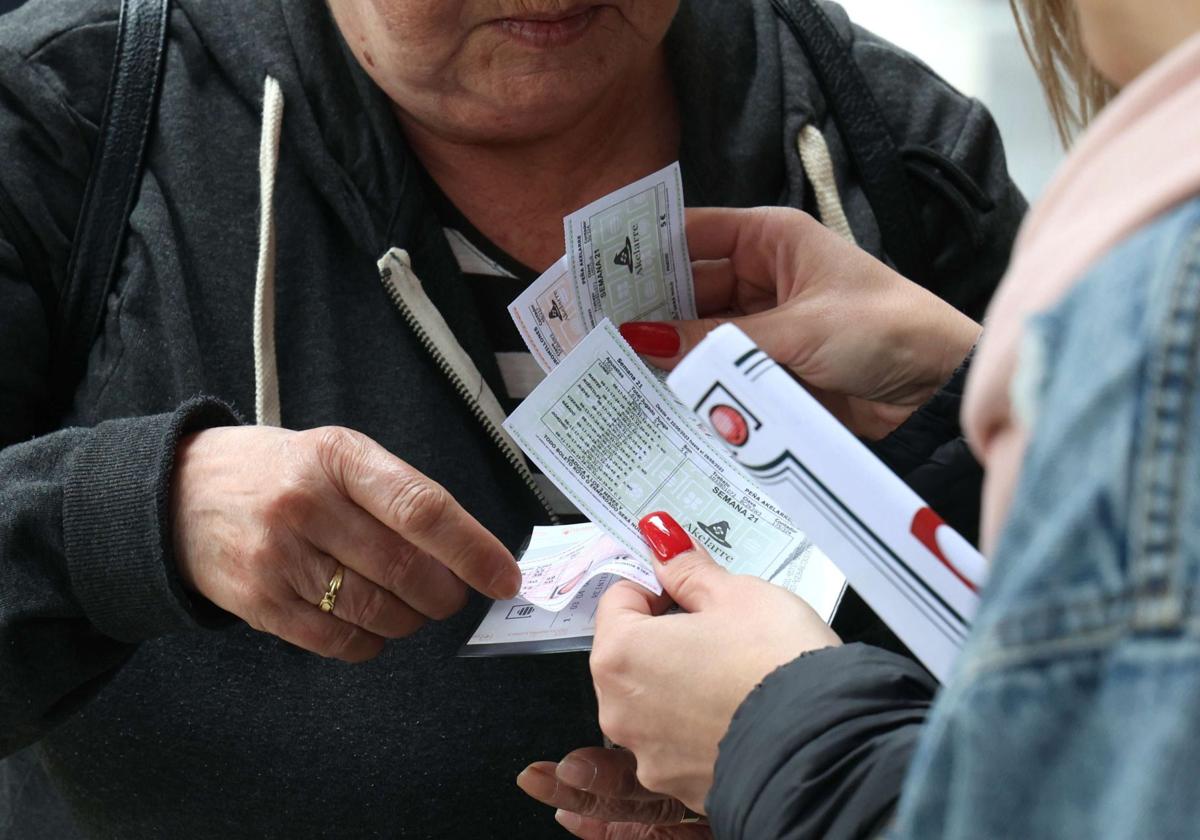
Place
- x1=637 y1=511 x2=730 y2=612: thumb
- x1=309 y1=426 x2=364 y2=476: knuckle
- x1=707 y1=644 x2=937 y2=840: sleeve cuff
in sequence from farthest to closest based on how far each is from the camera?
x1=309 y1=426 x2=364 y2=476: knuckle
x1=637 y1=511 x2=730 y2=612: thumb
x1=707 y1=644 x2=937 y2=840: sleeve cuff

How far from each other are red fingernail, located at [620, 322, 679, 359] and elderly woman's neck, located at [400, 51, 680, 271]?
0.26 m

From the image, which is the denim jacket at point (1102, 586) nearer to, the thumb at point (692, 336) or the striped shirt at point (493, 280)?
the thumb at point (692, 336)

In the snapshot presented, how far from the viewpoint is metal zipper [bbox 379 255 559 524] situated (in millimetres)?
1454

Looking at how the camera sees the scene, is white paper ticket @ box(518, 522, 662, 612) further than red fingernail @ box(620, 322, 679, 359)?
No

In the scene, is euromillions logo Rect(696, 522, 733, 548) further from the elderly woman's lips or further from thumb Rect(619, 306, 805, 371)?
Answer: the elderly woman's lips

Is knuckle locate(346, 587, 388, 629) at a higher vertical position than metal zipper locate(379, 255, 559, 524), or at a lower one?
lower

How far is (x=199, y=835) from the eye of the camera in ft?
4.70

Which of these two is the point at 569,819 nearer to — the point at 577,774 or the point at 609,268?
the point at 577,774

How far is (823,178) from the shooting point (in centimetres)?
155

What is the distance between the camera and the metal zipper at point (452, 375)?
1.45 meters

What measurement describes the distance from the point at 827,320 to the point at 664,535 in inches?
12.0

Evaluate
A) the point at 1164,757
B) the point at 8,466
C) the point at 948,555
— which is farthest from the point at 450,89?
the point at 1164,757

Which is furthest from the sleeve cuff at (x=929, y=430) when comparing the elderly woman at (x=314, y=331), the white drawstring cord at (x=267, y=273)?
the white drawstring cord at (x=267, y=273)

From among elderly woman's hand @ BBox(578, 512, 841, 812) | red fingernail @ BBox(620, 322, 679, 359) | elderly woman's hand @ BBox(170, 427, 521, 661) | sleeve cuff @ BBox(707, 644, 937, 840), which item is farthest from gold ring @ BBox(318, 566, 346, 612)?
sleeve cuff @ BBox(707, 644, 937, 840)
